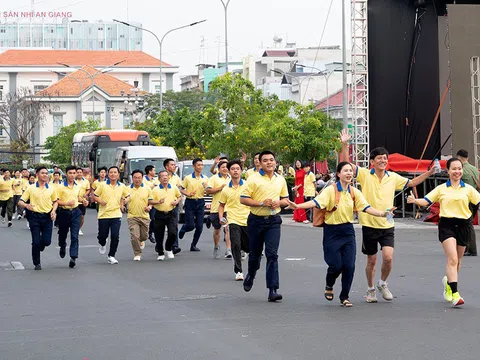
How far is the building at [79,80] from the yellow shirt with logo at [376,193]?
8605cm

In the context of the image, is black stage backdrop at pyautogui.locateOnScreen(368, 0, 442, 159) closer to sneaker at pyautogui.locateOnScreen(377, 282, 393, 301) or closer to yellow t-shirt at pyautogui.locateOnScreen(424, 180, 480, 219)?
→ yellow t-shirt at pyautogui.locateOnScreen(424, 180, 480, 219)

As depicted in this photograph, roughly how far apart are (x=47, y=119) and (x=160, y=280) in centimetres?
9460

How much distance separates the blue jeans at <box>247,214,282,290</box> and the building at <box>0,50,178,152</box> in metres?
85.4

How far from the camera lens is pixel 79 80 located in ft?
360

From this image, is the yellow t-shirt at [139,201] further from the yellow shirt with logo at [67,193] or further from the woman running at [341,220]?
the woman running at [341,220]

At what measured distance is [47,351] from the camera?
895cm

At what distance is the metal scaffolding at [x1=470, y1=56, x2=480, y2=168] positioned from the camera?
86.0 ft

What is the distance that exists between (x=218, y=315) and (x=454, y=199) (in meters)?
3.02

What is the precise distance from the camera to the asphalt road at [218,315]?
29.0 feet

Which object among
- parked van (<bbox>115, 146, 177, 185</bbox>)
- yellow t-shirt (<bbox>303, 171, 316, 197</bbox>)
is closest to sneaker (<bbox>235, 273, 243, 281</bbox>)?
yellow t-shirt (<bbox>303, 171, 316, 197</bbox>)

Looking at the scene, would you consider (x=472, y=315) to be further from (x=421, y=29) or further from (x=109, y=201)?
(x=421, y=29)

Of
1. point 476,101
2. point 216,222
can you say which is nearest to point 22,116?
point 476,101

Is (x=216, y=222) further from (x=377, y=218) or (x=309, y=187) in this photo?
(x=309, y=187)

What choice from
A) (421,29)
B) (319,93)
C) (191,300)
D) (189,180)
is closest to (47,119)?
(319,93)
